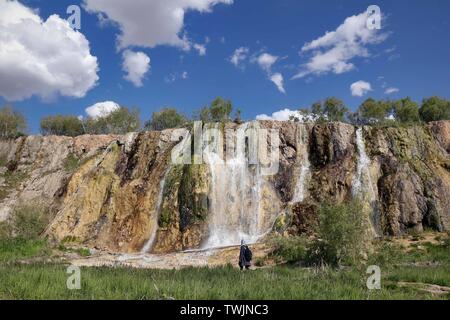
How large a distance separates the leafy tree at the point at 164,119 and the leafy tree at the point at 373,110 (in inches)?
1242

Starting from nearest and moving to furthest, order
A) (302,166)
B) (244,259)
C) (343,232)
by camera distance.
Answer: (244,259) → (343,232) → (302,166)

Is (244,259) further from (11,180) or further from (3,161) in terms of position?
(3,161)

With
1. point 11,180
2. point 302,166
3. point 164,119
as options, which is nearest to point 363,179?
point 302,166

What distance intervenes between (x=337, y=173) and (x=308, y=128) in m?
6.84

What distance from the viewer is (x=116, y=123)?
269 ft

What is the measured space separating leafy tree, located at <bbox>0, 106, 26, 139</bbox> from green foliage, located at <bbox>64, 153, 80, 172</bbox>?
69.4 ft

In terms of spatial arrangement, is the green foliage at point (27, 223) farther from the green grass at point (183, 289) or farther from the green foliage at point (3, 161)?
the green foliage at point (3, 161)

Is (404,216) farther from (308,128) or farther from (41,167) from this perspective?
(41,167)

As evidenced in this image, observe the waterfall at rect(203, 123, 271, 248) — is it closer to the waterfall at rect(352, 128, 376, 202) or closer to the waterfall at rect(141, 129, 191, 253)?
the waterfall at rect(141, 129, 191, 253)

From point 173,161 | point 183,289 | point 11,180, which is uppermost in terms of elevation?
point 173,161

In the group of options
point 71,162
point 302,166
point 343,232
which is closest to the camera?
point 343,232

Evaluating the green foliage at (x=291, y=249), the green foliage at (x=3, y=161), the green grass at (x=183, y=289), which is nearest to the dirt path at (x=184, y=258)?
the green foliage at (x=291, y=249)

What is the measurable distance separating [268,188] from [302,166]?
432cm

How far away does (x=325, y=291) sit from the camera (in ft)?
42.8
